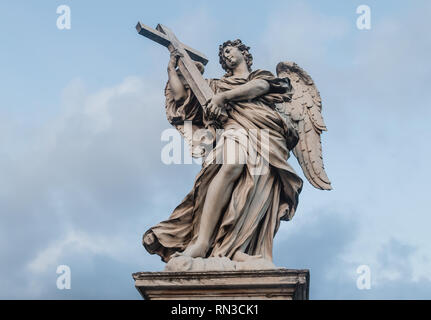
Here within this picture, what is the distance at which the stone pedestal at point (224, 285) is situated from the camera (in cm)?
780

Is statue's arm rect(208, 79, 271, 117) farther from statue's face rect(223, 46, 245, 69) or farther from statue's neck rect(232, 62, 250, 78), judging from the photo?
statue's face rect(223, 46, 245, 69)

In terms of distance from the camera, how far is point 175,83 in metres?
9.91

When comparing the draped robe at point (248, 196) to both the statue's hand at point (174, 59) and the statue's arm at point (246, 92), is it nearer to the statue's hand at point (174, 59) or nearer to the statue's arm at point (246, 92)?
Answer: the statue's arm at point (246, 92)

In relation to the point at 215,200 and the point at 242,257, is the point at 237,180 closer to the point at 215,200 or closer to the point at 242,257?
the point at 215,200

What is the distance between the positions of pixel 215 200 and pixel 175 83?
1.95m

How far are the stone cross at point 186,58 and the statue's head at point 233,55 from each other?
0.41 meters

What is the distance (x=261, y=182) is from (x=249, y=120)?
83 cm

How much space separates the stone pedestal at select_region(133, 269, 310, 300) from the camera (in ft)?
25.6

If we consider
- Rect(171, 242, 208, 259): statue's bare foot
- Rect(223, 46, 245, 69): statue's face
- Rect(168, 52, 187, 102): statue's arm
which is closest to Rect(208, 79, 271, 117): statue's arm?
Rect(223, 46, 245, 69): statue's face

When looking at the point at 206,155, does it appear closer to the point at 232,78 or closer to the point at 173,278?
the point at 232,78

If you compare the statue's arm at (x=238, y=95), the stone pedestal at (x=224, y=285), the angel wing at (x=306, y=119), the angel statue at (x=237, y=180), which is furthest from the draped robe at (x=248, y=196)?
the stone pedestal at (x=224, y=285)

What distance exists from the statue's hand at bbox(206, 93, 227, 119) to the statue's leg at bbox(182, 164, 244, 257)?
0.76 meters

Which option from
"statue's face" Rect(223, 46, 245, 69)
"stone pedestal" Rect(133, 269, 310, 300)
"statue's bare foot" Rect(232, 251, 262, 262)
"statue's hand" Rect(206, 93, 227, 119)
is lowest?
"stone pedestal" Rect(133, 269, 310, 300)

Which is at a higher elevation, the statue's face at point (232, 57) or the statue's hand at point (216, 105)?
the statue's face at point (232, 57)
